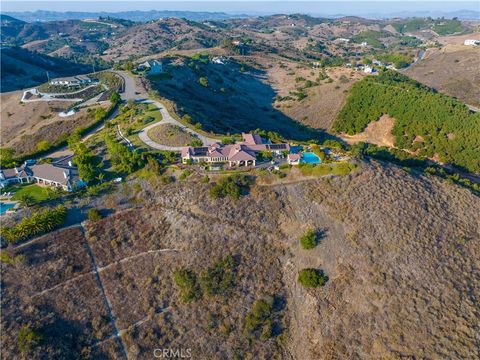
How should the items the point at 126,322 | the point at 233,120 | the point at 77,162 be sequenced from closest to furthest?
1. the point at 126,322
2. the point at 77,162
3. the point at 233,120

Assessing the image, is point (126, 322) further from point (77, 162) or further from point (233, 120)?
point (233, 120)

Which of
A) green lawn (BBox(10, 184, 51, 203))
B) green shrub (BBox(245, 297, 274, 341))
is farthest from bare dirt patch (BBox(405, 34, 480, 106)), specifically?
green lawn (BBox(10, 184, 51, 203))

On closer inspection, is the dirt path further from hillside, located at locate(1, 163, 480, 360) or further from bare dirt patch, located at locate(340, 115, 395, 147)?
bare dirt patch, located at locate(340, 115, 395, 147)

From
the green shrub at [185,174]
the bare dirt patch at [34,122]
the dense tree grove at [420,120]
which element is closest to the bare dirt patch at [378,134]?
the dense tree grove at [420,120]

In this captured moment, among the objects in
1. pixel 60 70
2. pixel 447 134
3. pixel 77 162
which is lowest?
pixel 60 70

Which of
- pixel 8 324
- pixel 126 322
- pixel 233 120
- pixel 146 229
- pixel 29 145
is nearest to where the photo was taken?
pixel 8 324

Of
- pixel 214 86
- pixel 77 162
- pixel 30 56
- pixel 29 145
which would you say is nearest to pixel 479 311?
pixel 77 162

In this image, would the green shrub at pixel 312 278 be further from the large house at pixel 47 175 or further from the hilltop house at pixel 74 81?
the hilltop house at pixel 74 81
